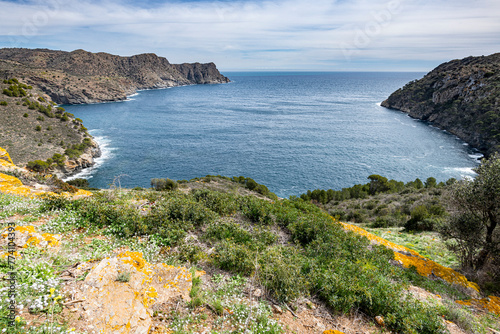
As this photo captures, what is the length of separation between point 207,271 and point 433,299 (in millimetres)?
7027

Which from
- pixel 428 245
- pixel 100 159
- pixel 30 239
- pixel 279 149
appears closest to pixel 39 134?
pixel 100 159

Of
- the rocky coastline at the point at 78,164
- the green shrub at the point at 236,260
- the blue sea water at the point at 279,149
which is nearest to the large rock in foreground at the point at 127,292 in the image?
the green shrub at the point at 236,260

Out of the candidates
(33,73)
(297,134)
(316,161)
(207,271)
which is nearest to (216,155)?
(316,161)

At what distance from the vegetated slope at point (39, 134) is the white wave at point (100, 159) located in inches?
45.3

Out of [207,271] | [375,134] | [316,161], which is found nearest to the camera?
[207,271]

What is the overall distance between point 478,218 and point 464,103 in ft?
282

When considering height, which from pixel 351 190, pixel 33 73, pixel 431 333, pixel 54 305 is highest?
pixel 33 73

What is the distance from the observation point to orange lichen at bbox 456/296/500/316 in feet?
26.9

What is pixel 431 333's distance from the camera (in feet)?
19.2

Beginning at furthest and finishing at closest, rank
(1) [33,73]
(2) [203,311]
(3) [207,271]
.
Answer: (1) [33,73]
(3) [207,271]
(2) [203,311]

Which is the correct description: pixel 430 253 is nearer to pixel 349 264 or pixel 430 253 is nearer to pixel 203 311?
pixel 349 264

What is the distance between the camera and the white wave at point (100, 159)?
4323 centimetres

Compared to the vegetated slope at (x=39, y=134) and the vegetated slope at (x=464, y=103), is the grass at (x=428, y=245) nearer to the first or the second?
the vegetated slope at (x=39, y=134)

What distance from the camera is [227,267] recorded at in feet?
22.9
